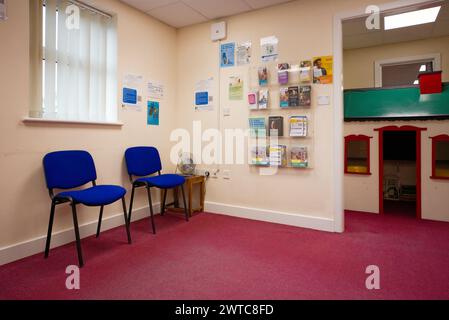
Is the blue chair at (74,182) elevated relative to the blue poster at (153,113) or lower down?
lower down

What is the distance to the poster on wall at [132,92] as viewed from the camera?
10.2ft

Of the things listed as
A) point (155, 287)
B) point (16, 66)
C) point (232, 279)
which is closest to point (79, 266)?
point (155, 287)

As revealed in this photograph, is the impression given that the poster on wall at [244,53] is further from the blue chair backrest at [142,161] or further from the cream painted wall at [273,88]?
the blue chair backrest at [142,161]

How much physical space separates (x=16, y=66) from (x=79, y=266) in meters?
1.61

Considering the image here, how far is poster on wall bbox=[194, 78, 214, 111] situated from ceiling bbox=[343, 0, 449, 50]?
2008 millimetres

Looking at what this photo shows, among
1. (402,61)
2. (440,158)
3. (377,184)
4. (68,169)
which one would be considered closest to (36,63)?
(68,169)

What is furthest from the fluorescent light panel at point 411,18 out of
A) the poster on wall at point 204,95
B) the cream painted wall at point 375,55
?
the poster on wall at point 204,95

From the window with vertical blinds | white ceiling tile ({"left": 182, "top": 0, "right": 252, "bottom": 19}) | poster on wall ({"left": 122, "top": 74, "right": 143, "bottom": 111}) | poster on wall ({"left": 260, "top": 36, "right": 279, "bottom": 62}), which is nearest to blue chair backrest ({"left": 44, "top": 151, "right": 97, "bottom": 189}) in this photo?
the window with vertical blinds

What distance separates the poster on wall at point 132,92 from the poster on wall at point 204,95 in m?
0.74

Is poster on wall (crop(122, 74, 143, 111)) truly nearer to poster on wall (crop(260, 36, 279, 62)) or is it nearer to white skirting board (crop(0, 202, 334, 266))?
white skirting board (crop(0, 202, 334, 266))

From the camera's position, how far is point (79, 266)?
6.91 ft

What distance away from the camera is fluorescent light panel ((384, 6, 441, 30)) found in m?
3.51

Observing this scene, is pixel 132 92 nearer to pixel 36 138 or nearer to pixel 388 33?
pixel 36 138

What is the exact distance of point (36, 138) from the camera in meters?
2.36
